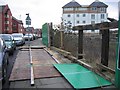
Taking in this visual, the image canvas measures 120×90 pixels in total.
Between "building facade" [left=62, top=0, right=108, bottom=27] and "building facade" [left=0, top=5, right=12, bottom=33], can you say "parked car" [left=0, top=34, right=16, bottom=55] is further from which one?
"building facade" [left=62, top=0, right=108, bottom=27]

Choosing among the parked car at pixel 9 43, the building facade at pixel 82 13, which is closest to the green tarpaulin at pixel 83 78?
the parked car at pixel 9 43

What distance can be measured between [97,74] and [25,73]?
2664 mm

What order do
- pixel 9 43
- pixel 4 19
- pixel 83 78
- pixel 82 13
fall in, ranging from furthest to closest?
1. pixel 82 13
2. pixel 4 19
3. pixel 9 43
4. pixel 83 78

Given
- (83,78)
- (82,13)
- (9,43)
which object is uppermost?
(82,13)

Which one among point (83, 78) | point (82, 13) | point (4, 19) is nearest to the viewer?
point (83, 78)

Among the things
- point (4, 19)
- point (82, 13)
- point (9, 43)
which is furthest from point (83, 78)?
point (82, 13)

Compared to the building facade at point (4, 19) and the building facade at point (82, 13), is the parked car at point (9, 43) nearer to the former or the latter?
the building facade at point (4, 19)

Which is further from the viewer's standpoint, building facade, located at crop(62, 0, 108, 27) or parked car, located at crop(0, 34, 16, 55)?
building facade, located at crop(62, 0, 108, 27)

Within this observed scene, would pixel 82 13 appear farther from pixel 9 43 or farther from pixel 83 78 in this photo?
pixel 83 78

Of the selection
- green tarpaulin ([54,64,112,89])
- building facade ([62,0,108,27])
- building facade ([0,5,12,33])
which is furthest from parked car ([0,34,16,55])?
building facade ([62,0,108,27])

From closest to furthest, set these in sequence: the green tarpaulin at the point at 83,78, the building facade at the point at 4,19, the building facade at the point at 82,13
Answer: the green tarpaulin at the point at 83,78, the building facade at the point at 4,19, the building facade at the point at 82,13

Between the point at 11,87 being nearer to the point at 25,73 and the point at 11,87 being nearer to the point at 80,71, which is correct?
the point at 25,73

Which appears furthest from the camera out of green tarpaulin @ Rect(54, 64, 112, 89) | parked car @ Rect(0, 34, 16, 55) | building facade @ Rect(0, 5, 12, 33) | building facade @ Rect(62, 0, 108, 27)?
building facade @ Rect(62, 0, 108, 27)

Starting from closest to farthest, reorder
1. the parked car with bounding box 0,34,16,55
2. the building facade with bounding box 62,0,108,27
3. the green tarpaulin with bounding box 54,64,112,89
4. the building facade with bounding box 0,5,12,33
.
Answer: the green tarpaulin with bounding box 54,64,112,89 → the parked car with bounding box 0,34,16,55 → the building facade with bounding box 0,5,12,33 → the building facade with bounding box 62,0,108,27
